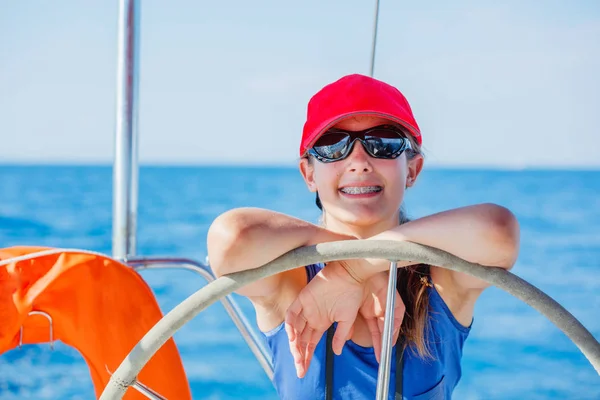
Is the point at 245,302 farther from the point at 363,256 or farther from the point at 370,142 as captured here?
the point at 363,256

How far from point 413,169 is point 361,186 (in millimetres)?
176

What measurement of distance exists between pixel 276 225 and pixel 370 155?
24cm

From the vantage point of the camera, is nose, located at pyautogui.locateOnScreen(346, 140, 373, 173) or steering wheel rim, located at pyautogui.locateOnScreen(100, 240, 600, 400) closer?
steering wheel rim, located at pyautogui.locateOnScreen(100, 240, 600, 400)

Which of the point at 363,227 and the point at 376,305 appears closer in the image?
the point at 376,305

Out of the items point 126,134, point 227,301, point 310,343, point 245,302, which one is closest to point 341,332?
point 310,343

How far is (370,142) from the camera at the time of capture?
4.07 feet

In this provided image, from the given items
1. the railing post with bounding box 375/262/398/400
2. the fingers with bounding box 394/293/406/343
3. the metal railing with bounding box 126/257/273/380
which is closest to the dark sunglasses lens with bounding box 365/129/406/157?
the fingers with bounding box 394/293/406/343

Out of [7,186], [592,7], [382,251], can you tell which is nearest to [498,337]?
[382,251]

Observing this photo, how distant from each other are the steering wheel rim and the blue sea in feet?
1.77

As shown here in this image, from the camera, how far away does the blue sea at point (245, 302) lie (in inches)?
269

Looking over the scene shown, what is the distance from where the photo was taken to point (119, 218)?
5.27 feet

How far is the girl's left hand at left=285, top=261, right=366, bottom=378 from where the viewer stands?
1117 mm

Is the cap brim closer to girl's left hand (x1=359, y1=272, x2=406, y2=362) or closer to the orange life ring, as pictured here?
girl's left hand (x1=359, y1=272, x2=406, y2=362)

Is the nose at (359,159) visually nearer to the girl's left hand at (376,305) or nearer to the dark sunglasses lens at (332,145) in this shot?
the dark sunglasses lens at (332,145)
